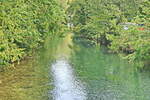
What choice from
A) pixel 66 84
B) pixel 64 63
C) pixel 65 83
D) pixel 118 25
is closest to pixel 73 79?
pixel 65 83

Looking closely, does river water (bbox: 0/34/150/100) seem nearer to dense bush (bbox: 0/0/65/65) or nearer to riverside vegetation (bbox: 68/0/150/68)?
dense bush (bbox: 0/0/65/65)

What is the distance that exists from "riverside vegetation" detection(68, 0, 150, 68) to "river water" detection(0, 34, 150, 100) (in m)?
2.69

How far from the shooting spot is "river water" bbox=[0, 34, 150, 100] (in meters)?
25.5

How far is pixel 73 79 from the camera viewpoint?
30656mm

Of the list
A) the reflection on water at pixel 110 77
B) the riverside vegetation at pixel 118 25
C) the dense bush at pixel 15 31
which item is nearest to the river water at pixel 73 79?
the reflection on water at pixel 110 77

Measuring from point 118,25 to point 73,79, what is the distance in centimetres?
2321

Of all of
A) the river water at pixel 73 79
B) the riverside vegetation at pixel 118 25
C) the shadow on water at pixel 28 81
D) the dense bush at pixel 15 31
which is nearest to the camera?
the shadow on water at pixel 28 81

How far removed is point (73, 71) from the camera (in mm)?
34188

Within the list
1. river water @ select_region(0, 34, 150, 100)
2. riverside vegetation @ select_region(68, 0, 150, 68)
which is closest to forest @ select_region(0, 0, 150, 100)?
river water @ select_region(0, 34, 150, 100)

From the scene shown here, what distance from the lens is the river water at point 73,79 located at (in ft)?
83.8

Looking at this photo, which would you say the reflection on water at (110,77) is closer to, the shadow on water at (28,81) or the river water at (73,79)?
the river water at (73,79)

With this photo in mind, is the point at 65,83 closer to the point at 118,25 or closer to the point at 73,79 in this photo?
the point at 73,79

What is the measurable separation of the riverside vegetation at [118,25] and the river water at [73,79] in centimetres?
269

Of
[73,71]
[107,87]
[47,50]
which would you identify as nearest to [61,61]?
[73,71]
